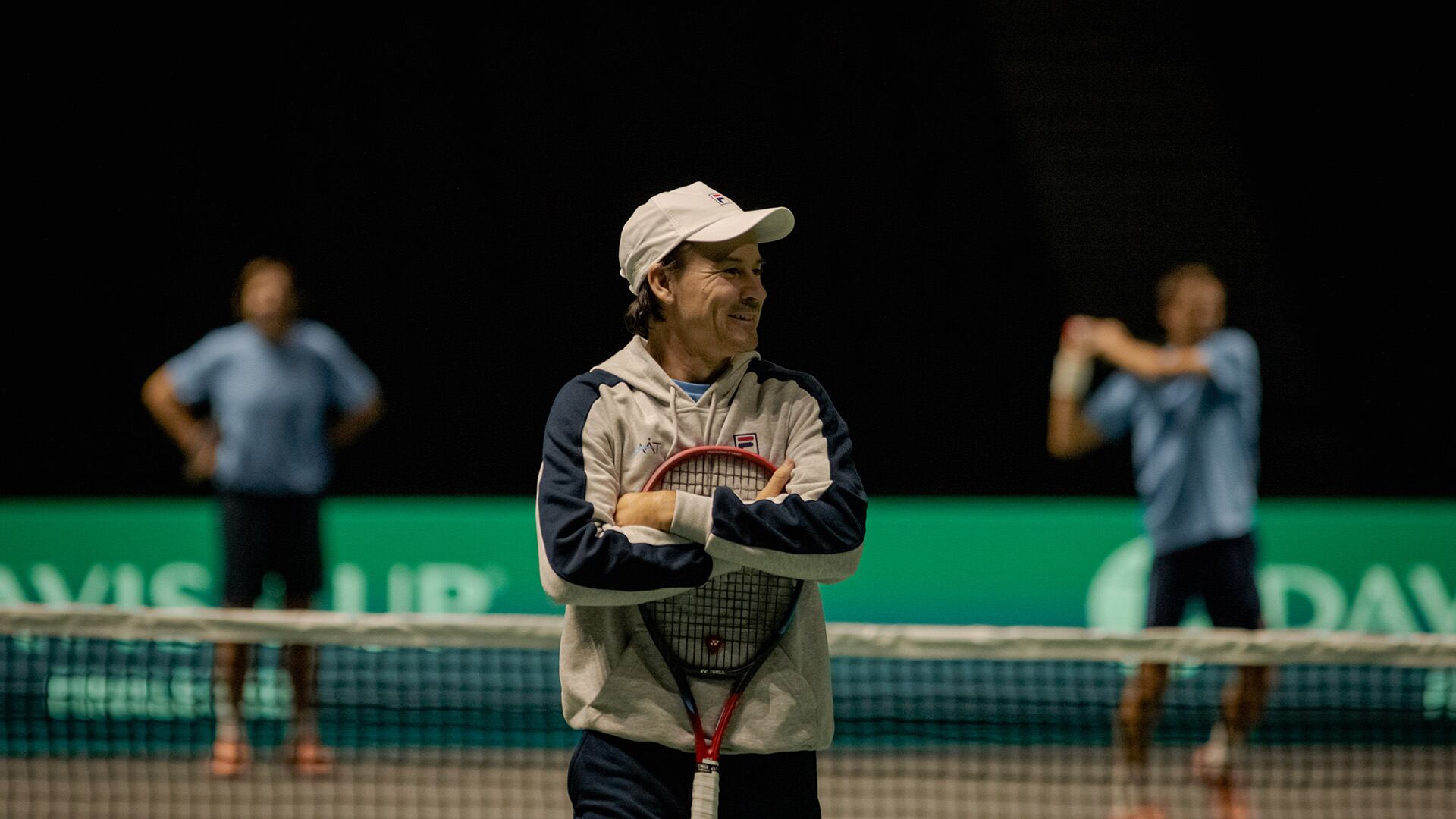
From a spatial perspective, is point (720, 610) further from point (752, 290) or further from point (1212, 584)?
point (1212, 584)

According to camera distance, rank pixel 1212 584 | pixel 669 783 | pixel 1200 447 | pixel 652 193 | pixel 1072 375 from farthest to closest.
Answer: pixel 652 193 → pixel 1072 375 → pixel 1200 447 → pixel 1212 584 → pixel 669 783

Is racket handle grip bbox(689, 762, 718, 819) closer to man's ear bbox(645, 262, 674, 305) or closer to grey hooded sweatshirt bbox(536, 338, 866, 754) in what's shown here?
grey hooded sweatshirt bbox(536, 338, 866, 754)

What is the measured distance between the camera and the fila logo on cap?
2.18 meters

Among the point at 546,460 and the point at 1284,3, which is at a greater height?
the point at 1284,3

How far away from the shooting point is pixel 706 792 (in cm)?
203

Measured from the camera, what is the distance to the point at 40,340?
23.3ft

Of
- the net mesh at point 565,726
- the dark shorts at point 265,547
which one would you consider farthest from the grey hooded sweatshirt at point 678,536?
the dark shorts at point 265,547

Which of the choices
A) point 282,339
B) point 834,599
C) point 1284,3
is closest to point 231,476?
point 282,339

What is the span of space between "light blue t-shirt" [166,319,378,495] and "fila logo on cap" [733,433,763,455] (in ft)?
11.1

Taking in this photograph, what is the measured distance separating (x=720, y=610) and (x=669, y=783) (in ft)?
0.78

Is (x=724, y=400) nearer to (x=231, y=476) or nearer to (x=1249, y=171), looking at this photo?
(x=231, y=476)

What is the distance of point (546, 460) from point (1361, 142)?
20.0 feet

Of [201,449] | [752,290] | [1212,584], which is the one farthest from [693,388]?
[201,449]

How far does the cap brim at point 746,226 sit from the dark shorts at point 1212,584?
9.28 feet
